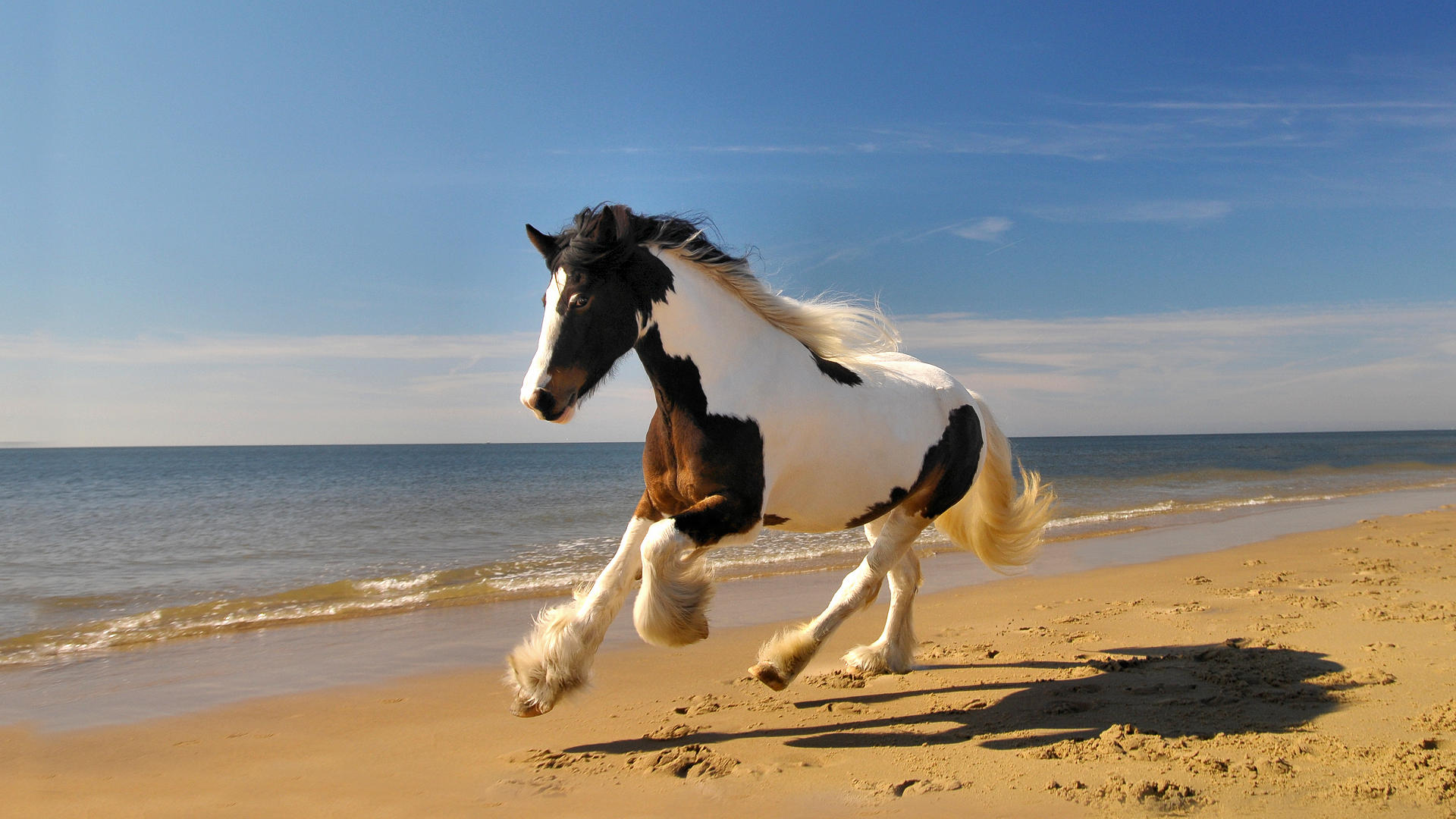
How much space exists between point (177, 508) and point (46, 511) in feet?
13.1

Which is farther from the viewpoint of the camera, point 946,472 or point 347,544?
point 347,544

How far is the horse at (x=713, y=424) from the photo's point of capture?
3102mm

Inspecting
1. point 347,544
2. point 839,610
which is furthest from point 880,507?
point 347,544

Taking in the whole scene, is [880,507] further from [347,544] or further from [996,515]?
[347,544]

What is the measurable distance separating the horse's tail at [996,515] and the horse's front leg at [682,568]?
204cm

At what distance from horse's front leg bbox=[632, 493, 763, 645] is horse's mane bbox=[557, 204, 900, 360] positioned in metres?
0.94

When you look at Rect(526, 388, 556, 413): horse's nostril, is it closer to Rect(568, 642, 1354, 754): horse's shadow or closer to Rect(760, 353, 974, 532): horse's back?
Rect(760, 353, 974, 532): horse's back

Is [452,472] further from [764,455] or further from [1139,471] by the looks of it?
[764,455]

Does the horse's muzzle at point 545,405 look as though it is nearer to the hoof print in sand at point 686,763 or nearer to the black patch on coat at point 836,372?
the black patch on coat at point 836,372

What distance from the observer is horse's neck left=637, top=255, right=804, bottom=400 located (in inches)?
130

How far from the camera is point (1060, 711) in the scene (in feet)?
12.5

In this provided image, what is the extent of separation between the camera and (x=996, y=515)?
491 cm

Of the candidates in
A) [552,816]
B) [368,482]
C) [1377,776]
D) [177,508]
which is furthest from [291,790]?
[368,482]

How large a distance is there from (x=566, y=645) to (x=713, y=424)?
1005 millimetres
